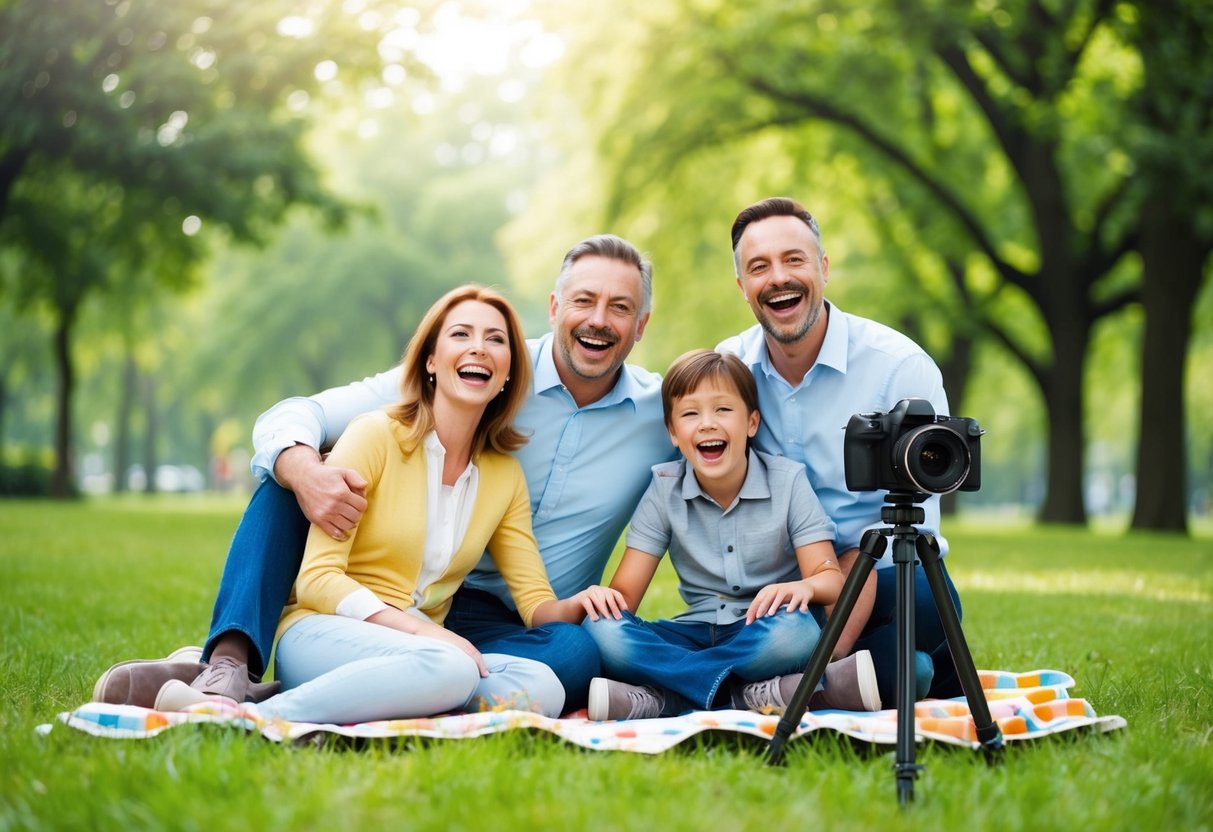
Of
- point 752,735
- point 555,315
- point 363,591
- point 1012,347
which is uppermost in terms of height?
point 1012,347

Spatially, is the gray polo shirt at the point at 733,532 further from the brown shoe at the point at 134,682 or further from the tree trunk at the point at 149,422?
the tree trunk at the point at 149,422

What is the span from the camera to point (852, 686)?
3846 mm

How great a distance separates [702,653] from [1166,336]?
14.0m

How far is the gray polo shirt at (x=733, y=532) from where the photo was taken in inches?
164

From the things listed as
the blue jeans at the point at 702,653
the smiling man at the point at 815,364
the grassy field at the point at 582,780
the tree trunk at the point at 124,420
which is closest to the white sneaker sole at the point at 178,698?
the grassy field at the point at 582,780

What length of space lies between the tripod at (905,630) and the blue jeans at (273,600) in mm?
936

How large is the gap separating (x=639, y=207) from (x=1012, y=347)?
6869mm

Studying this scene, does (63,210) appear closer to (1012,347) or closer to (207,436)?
(1012,347)

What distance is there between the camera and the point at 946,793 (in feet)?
9.36

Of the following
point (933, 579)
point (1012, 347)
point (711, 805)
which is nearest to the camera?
point (711, 805)

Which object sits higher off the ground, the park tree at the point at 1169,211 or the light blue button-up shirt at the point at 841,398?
the park tree at the point at 1169,211

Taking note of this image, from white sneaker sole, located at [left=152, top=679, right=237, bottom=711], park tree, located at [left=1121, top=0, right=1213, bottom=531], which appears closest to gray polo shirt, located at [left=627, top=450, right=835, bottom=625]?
white sneaker sole, located at [left=152, top=679, right=237, bottom=711]

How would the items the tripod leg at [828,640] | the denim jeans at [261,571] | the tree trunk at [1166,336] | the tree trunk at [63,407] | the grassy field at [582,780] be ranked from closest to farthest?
the grassy field at [582,780]
the tripod leg at [828,640]
the denim jeans at [261,571]
the tree trunk at [1166,336]
the tree trunk at [63,407]

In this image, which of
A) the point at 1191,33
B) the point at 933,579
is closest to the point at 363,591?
the point at 933,579
